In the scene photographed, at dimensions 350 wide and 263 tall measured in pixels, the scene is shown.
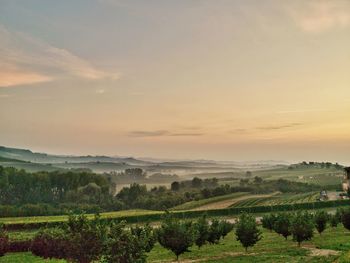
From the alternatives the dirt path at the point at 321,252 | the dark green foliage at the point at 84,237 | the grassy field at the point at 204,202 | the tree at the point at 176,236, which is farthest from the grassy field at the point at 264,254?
the grassy field at the point at 204,202

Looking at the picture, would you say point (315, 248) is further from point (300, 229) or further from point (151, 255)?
point (151, 255)

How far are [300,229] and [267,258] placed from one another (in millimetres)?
9054

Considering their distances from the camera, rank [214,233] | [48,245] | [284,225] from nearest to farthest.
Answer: [48,245]
[284,225]
[214,233]

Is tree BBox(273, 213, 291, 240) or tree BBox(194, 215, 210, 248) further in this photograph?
tree BBox(273, 213, 291, 240)

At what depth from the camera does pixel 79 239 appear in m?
28.3

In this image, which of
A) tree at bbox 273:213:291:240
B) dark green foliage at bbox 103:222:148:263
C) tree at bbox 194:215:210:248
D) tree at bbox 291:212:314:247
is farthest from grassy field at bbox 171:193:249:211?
dark green foliage at bbox 103:222:148:263

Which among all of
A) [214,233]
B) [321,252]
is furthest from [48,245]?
[321,252]

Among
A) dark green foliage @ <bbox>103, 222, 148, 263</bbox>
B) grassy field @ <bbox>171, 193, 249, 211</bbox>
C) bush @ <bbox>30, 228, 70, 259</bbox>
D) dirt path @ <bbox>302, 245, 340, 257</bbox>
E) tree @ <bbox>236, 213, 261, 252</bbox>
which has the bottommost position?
grassy field @ <bbox>171, 193, 249, 211</bbox>

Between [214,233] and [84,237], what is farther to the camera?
[214,233]

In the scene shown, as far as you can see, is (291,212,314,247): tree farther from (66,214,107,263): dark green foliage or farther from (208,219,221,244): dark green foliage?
(66,214,107,263): dark green foliage

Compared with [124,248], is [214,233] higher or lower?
lower

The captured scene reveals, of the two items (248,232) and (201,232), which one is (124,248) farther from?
(201,232)

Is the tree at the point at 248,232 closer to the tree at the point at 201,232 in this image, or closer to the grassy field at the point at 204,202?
the tree at the point at 201,232

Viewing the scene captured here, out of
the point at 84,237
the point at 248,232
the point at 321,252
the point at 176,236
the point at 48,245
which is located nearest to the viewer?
the point at 84,237
